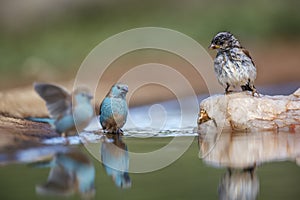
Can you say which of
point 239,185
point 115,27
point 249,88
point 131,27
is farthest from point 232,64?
point 115,27

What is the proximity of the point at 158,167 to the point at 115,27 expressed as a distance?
40.4 ft

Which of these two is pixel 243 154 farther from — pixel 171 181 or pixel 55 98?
pixel 55 98

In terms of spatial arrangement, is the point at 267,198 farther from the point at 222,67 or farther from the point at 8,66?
the point at 8,66

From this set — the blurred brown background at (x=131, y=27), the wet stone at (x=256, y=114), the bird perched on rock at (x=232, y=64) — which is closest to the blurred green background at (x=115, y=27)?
the blurred brown background at (x=131, y=27)

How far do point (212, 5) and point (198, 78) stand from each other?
4.85 meters

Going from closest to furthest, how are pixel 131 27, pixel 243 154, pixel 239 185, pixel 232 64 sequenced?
pixel 239 185 < pixel 243 154 < pixel 232 64 < pixel 131 27

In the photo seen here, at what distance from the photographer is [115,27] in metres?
19.9

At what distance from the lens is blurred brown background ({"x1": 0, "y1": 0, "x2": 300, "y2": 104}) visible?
58.0ft

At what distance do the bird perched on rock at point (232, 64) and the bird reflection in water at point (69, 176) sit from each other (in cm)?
237

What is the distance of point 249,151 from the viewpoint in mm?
8266

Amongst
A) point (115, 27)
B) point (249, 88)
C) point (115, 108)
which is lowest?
point (115, 108)

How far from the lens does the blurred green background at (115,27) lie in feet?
61.4

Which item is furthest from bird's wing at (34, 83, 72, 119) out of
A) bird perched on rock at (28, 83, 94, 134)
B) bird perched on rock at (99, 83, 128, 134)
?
bird perched on rock at (99, 83, 128, 134)

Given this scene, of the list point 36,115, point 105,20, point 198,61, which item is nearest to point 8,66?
point 105,20
